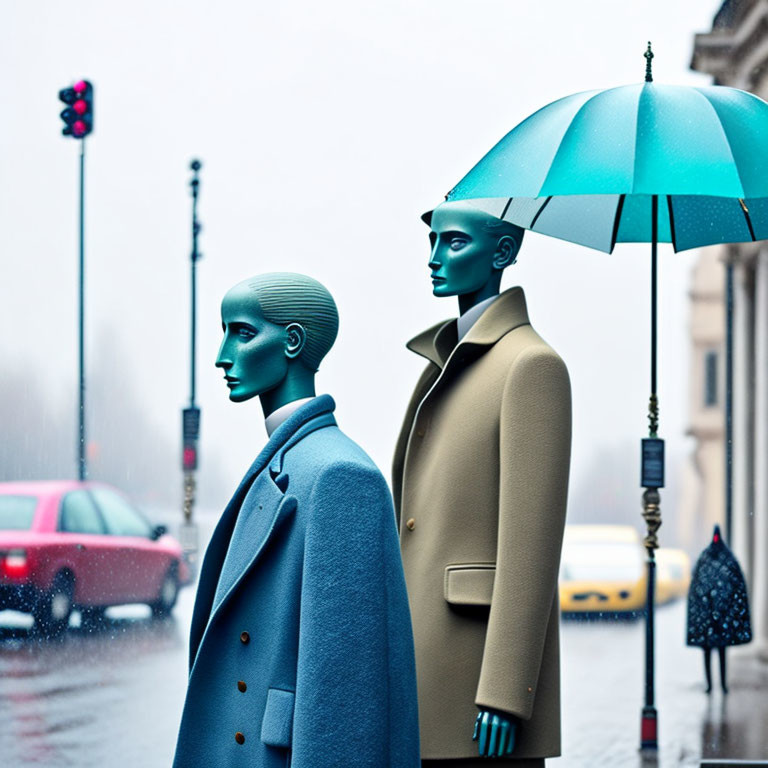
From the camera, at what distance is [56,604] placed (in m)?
13.7

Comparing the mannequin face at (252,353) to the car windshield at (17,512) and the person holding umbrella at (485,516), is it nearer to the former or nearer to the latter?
the person holding umbrella at (485,516)

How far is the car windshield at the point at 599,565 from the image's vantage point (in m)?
17.9

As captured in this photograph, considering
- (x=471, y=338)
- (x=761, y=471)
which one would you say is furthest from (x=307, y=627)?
(x=761, y=471)

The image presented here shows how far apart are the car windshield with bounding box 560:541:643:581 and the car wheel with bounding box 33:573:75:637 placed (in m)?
5.95

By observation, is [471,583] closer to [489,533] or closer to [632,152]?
[489,533]

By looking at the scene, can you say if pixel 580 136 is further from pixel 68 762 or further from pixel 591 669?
pixel 591 669

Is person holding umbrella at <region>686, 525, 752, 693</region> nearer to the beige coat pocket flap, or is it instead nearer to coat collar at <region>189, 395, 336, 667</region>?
the beige coat pocket flap

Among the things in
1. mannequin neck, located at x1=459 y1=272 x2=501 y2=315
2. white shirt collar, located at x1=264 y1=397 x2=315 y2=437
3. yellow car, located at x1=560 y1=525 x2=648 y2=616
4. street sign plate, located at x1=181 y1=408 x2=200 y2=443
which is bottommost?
yellow car, located at x1=560 y1=525 x2=648 y2=616

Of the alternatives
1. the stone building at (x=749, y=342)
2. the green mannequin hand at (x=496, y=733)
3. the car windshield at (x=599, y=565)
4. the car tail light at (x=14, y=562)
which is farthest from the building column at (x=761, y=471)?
the green mannequin hand at (x=496, y=733)

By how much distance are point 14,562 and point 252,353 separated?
10.9 meters

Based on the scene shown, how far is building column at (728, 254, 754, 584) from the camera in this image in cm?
1440

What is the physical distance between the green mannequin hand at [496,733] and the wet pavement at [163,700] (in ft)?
17.7

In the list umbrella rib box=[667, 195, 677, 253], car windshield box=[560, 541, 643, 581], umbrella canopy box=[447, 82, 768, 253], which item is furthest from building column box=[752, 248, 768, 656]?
umbrella canopy box=[447, 82, 768, 253]

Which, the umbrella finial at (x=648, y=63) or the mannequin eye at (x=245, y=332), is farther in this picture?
the umbrella finial at (x=648, y=63)
